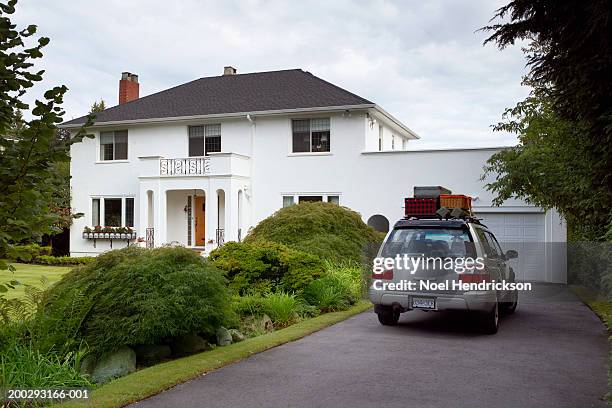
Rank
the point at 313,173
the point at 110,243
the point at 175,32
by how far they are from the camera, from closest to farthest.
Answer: the point at 175,32 < the point at 313,173 < the point at 110,243

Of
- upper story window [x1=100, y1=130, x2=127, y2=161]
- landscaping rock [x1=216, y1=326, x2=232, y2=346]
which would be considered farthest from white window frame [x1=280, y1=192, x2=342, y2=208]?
landscaping rock [x1=216, y1=326, x2=232, y2=346]

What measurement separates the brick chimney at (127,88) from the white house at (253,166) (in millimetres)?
3393

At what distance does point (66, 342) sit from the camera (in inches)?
265

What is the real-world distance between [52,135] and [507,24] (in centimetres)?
563

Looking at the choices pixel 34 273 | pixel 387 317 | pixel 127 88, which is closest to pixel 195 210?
pixel 34 273

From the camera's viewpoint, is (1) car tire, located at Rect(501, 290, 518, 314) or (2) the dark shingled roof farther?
(2) the dark shingled roof

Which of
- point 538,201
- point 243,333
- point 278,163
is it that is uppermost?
point 278,163

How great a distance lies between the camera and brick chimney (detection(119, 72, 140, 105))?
31359mm

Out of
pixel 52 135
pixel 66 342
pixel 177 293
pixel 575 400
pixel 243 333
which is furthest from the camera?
pixel 243 333

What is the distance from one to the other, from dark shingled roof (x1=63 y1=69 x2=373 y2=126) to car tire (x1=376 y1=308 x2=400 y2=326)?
44.1 feet

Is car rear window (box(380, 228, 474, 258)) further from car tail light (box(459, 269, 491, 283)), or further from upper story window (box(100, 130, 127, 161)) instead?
upper story window (box(100, 130, 127, 161))

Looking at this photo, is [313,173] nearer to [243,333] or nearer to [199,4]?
[199,4]

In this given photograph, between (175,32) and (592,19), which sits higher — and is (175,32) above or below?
above

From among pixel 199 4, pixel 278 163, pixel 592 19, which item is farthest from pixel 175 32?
pixel 592 19
